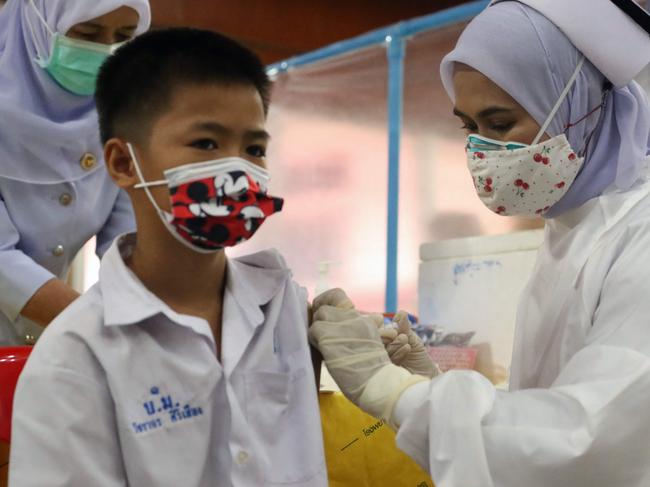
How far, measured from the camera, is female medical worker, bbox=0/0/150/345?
1.91m

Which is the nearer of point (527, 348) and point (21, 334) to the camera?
point (527, 348)

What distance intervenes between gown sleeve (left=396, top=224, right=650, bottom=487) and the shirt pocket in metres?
0.15

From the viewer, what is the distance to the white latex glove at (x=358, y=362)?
1389 millimetres

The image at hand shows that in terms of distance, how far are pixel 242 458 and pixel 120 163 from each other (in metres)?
0.48

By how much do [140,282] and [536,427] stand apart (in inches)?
24.8

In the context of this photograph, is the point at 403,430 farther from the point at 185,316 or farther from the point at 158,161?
the point at 158,161

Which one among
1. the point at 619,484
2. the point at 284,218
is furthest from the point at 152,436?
the point at 284,218

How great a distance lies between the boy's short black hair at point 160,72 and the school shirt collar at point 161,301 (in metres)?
0.20

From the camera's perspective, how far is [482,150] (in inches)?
63.0

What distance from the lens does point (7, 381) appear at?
1.44 meters

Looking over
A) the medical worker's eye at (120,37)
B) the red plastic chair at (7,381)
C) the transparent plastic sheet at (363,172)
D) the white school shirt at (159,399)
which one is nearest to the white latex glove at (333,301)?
the white school shirt at (159,399)

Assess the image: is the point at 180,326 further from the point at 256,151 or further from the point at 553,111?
the point at 553,111

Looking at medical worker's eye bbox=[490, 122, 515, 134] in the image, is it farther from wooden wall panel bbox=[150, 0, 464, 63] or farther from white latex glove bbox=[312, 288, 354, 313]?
wooden wall panel bbox=[150, 0, 464, 63]

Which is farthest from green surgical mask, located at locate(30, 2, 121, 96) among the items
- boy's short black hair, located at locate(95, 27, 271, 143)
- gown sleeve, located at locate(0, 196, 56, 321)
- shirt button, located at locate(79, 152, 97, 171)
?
boy's short black hair, located at locate(95, 27, 271, 143)
